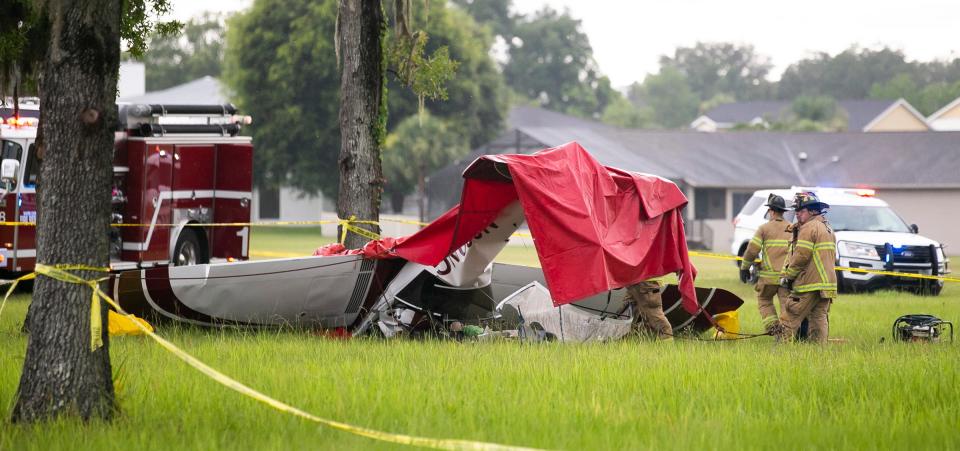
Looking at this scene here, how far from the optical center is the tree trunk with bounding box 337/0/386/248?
15188 mm

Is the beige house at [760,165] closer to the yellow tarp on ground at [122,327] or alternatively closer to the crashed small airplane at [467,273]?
the crashed small airplane at [467,273]

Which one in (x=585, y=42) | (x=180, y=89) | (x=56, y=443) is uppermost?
(x=585, y=42)

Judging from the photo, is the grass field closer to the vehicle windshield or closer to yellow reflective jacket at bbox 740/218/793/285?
yellow reflective jacket at bbox 740/218/793/285

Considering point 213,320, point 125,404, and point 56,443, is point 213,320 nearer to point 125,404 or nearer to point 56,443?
point 125,404

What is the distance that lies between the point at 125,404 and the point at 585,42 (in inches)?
4079

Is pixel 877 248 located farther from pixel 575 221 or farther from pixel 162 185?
pixel 162 185

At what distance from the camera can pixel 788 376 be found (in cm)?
968

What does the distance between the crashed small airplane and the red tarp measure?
1 cm

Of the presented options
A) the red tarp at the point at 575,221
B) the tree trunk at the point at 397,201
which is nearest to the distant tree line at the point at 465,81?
the tree trunk at the point at 397,201

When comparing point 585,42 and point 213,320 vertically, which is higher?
point 585,42

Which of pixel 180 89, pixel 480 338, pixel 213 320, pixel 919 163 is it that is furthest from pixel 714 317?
pixel 180 89

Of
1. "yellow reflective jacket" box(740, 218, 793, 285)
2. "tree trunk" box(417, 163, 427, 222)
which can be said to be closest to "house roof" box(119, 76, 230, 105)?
"tree trunk" box(417, 163, 427, 222)

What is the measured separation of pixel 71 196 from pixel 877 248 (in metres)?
17.1

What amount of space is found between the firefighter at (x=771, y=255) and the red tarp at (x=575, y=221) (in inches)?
36.9
